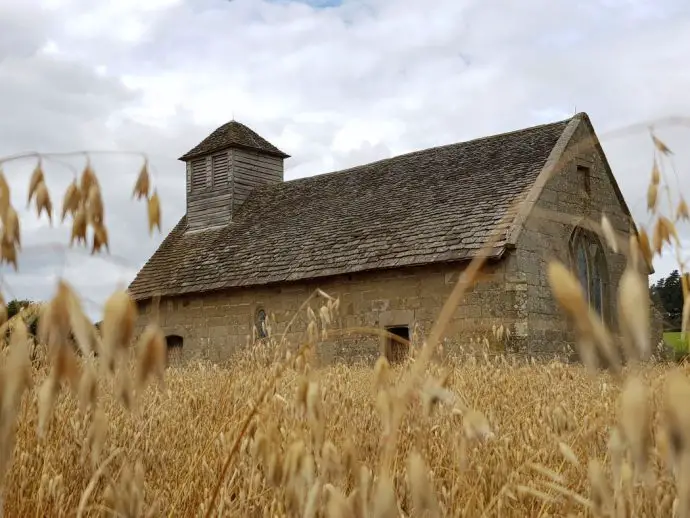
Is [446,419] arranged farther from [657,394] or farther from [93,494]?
[93,494]

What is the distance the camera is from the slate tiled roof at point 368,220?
15516 mm

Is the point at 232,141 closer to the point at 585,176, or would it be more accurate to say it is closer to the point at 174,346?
the point at 174,346

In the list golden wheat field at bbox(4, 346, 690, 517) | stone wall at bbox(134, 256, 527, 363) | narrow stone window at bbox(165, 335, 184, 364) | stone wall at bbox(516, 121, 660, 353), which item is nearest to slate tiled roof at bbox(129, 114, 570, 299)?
stone wall at bbox(134, 256, 527, 363)

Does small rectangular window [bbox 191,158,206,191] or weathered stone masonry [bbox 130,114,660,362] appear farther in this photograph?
small rectangular window [bbox 191,158,206,191]

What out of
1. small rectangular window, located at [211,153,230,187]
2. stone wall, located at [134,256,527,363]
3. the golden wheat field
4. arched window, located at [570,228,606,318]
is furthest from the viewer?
small rectangular window, located at [211,153,230,187]

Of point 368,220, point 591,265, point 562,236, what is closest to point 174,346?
point 368,220

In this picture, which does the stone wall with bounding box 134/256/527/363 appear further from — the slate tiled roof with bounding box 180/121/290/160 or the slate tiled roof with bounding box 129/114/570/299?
the slate tiled roof with bounding box 180/121/290/160

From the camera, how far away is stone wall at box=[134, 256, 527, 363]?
14.4m

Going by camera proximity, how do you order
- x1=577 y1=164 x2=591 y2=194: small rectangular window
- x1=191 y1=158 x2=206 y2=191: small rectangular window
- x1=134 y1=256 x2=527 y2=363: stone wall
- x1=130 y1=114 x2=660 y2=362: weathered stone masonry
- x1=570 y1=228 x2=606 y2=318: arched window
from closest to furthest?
x1=134 y1=256 x2=527 y2=363: stone wall → x1=130 y1=114 x2=660 y2=362: weathered stone masonry → x1=570 y1=228 x2=606 y2=318: arched window → x1=577 y1=164 x2=591 y2=194: small rectangular window → x1=191 y1=158 x2=206 y2=191: small rectangular window

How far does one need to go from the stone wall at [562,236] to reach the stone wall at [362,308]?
1.40ft

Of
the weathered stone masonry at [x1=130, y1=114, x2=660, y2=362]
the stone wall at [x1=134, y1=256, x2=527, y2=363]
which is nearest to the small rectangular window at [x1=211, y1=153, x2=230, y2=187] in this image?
the weathered stone masonry at [x1=130, y1=114, x2=660, y2=362]

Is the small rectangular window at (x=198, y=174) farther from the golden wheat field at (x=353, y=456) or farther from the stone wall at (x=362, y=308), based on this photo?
the golden wheat field at (x=353, y=456)

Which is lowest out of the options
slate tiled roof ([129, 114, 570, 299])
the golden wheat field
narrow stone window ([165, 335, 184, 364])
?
the golden wheat field

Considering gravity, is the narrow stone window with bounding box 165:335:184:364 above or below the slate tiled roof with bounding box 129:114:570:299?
below
